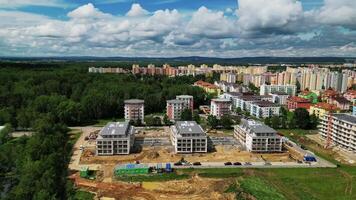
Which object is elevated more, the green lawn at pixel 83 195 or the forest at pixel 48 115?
the forest at pixel 48 115

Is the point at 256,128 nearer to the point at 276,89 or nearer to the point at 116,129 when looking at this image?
the point at 116,129

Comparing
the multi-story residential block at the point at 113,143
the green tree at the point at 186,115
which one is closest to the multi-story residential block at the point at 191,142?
the multi-story residential block at the point at 113,143

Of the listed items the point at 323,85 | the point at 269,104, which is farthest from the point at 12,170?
the point at 323,85

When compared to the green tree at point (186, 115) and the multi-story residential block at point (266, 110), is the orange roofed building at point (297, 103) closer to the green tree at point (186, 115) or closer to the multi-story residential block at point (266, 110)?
the multi-story residential block at point (266, 110)

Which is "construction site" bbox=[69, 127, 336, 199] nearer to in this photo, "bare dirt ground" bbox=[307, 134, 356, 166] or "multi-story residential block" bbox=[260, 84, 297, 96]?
"bare dirt ground" bbox=[307, 134, 356, 166]

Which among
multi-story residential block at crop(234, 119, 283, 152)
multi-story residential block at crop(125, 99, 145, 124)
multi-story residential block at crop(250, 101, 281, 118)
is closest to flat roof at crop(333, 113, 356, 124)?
multi-story residential block at crop(234, 119, 283, 152)

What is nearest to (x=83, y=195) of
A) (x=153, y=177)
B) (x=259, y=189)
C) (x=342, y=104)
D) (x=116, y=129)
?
(x=153, y=177)
